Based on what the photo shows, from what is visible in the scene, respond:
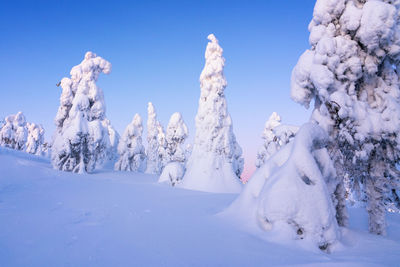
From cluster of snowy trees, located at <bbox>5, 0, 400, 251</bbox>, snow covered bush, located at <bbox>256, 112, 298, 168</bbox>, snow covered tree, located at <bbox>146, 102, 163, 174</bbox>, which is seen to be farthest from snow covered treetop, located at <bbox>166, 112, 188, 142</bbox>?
cluster of snowy trees, located at <bbox>5, 0, 400, 251</bbox>

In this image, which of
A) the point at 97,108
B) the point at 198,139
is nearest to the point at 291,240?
the point at 198,139

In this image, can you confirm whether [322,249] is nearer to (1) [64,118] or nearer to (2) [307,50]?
(2) [307,50]

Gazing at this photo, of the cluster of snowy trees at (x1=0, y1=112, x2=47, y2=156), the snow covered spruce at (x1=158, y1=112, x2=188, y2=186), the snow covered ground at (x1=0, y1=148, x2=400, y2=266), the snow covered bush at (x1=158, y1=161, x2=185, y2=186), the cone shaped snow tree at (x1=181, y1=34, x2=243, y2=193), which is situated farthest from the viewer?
the cluster of snowy trees at (x1=0, y1=112, x2=47, y2=156)

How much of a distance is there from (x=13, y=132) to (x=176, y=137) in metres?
28.0

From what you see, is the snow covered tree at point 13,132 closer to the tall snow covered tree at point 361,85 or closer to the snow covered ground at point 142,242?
the snow covered ground at point 142,242

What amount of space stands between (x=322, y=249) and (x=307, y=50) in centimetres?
574

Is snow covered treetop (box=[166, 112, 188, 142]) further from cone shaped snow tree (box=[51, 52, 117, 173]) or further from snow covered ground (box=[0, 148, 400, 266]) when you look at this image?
snow covered ground (box=[0, 148, 400, 266])

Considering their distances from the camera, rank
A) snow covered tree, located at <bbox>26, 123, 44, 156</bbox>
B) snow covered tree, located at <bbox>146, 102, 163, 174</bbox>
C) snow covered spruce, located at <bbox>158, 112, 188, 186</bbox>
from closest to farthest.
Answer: snow covered spruce, located at <bbox>158, 112, 188, 186</bbox>, snow covered tree, located at <bbox>146, 102, 163, 174</bbox>, snow covered tree, located at <bbox>26, 123, 44, 156</bbox>

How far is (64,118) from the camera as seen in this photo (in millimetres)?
23844

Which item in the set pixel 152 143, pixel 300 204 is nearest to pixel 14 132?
pixel 152 143

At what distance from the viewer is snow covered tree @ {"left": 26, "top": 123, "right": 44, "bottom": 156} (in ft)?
151

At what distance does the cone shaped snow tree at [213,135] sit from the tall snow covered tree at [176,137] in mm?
12999

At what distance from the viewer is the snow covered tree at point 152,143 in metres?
39.0

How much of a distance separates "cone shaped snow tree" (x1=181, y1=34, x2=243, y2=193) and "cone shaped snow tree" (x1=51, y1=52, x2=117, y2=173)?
932 centimetres
